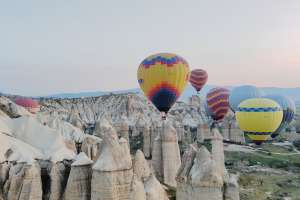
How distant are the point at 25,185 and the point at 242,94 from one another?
23.2m

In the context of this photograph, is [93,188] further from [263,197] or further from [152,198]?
[263,197]

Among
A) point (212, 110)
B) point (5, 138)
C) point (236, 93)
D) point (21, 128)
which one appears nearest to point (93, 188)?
point (5, 138)

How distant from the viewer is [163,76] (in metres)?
22.5

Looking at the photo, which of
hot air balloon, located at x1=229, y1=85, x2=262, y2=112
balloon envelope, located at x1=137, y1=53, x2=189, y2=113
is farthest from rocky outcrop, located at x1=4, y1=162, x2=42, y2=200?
hot air balloon, located at x1=229, y1=85, x2=262, y2=112

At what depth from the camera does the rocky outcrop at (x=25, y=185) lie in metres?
8.51

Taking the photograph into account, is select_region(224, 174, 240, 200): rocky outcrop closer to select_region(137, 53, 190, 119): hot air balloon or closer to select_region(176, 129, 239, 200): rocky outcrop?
select_region(176, 129, 239, 200): rocky outcrop

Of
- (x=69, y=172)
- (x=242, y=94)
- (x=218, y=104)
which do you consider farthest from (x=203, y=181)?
(x=218, y=104)

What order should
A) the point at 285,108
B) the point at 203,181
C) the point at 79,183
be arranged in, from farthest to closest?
the point at 285,108
the point at 79,183
the point at 203,181

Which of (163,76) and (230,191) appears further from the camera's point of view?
(163,76)

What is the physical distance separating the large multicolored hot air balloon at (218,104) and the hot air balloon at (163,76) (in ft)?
32.9

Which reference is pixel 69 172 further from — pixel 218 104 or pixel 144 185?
pixel 218 104

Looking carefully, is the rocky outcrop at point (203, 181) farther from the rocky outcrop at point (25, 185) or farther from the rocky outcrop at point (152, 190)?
the rocky outcrop at point (25, 185)

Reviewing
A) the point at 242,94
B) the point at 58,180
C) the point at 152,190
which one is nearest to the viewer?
the point at 152,190

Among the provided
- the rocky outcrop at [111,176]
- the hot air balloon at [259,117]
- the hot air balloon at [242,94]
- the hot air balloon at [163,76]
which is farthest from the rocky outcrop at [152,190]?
the hot air balloon at [242,94]
